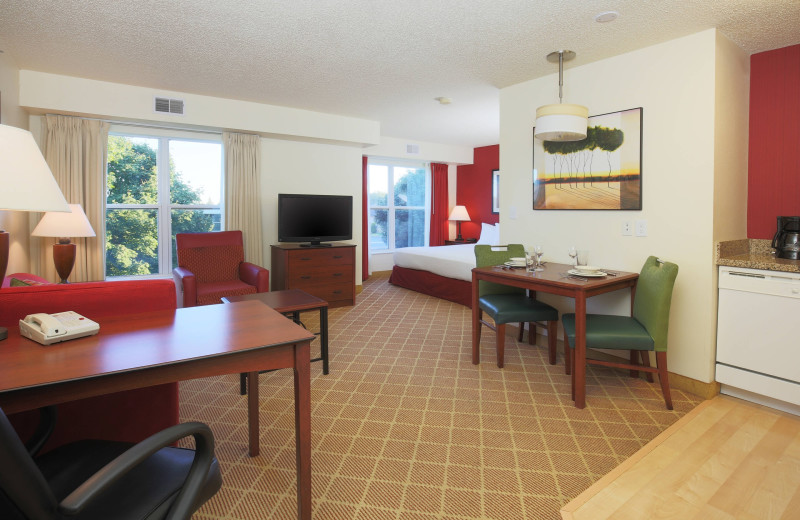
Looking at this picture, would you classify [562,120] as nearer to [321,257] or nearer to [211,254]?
[321,257]

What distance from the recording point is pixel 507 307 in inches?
126

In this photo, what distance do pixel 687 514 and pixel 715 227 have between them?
→ 187 cm

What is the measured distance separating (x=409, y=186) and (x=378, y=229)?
1.06 meters

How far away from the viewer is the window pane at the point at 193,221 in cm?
495

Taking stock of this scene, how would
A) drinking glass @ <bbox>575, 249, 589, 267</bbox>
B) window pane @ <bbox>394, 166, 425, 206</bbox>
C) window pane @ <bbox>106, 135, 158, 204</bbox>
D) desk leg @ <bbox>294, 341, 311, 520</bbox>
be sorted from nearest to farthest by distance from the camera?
1. desk leg @ <bbox>294, 341, 311, 520</bbox>
2. drinking glass @ <bbox>575, 249, 589, 267</bbox>
3. window pane @ <bbox>106, 135, 158, 204</bbox>
4. window pane @ <bbox>394, 166, 425, 206</bbox>

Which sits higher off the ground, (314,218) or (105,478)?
(314,218)

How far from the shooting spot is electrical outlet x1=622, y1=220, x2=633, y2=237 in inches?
125

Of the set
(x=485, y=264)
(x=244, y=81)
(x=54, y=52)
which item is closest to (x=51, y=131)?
(x=54, y=52)

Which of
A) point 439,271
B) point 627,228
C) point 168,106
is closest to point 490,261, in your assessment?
point 627,228

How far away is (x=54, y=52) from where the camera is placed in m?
3.35

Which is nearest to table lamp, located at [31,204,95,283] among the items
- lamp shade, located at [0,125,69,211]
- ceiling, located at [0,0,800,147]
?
ceiling, located at [0,0,800,147]

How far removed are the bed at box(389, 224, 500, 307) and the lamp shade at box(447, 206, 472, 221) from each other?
1.09 metres

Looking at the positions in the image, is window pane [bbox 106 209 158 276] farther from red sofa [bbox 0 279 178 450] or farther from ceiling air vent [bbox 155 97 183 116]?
red sofa [bbox 0 279 178 450]

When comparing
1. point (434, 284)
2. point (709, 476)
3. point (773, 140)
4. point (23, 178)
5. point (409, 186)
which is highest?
point (409, 186)
